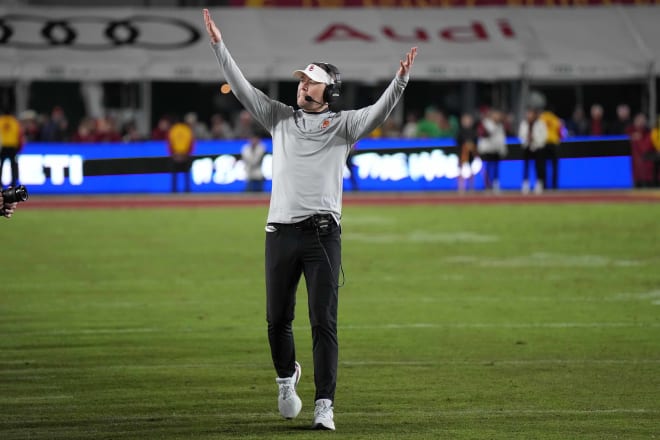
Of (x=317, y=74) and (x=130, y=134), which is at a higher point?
(x=130, y=134)

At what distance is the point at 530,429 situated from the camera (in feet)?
26.2

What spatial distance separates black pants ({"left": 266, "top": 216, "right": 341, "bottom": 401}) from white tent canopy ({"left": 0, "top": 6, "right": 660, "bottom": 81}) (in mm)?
28816

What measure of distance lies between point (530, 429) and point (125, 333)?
5037 millimetres

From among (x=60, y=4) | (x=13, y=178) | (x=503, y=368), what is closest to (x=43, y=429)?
(x=503, y=368)

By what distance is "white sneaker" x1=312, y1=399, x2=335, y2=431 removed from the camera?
26.1 ft

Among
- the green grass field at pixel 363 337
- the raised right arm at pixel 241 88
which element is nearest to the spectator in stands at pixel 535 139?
the green grass field at pixel 363 337

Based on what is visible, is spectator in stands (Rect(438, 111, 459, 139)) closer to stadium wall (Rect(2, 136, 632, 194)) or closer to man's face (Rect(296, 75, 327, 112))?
stadium wall (Rect(2, 136, 632, 194))

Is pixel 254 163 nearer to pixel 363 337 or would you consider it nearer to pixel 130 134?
pixel 130 134

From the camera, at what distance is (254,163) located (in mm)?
33281

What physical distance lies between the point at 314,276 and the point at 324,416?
76cm

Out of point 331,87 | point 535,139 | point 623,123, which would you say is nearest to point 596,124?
point 623,123

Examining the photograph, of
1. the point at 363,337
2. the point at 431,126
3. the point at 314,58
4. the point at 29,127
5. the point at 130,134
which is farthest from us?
the point at 314,58

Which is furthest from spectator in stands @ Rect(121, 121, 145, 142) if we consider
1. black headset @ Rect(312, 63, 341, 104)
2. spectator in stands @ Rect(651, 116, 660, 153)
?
black headset @ Rect(312, 63, 341, 104)

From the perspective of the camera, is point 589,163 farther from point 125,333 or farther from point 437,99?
point 125,333
